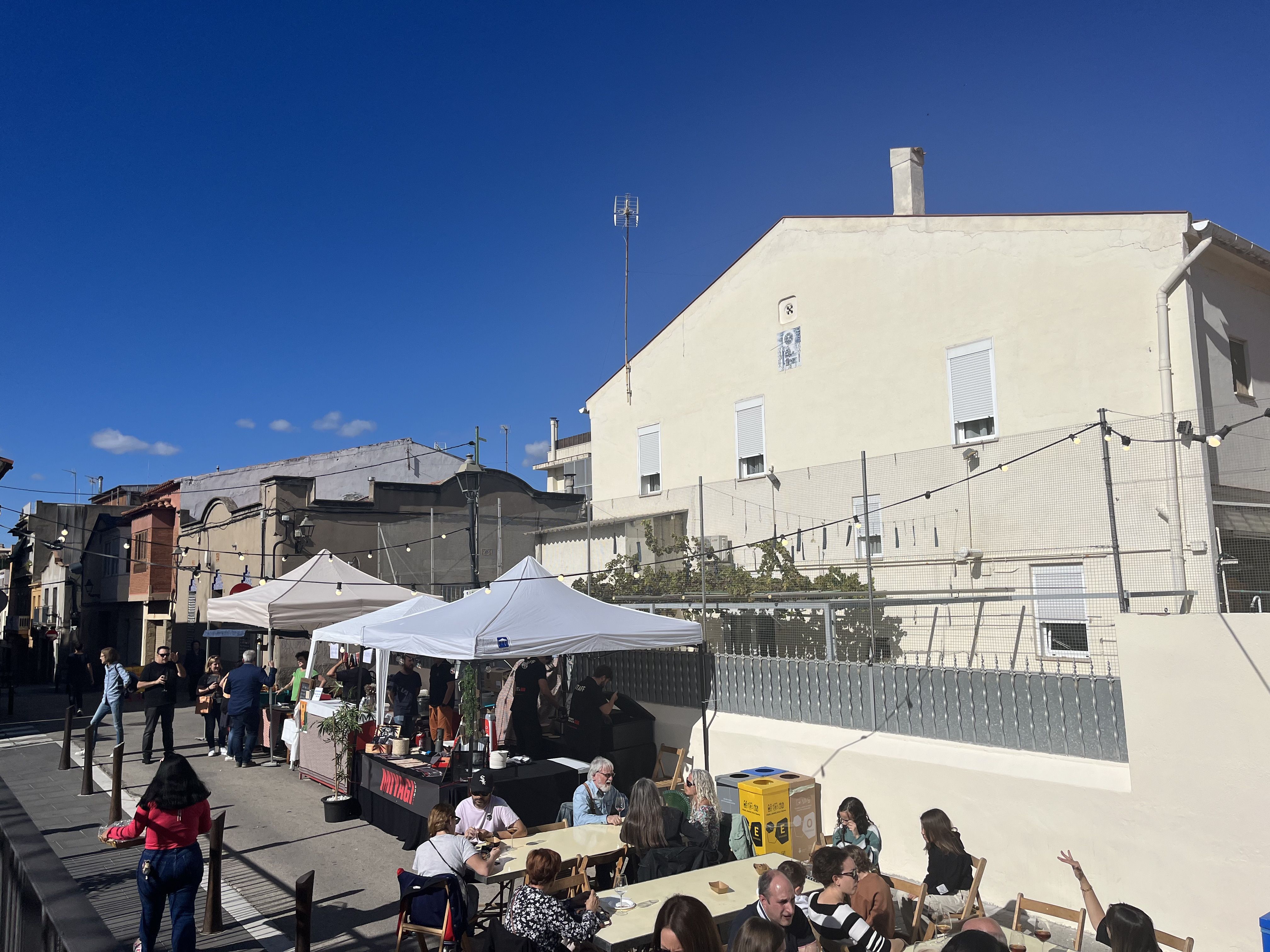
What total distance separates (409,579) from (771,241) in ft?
41.7

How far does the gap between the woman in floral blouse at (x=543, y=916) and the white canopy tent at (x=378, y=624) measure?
19.9 ft

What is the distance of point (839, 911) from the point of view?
511 centimetres

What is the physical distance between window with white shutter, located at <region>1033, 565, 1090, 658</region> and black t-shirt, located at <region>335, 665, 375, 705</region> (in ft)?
30.7

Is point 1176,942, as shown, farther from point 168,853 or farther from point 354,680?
point 354,680

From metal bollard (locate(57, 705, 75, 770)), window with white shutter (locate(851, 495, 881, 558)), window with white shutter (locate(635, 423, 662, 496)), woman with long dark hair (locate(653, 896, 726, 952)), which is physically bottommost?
metal bollard (locate(57, 705, 75, 770))

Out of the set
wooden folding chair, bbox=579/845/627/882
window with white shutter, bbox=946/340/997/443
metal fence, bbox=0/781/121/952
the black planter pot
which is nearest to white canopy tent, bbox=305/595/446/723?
the black planter pot

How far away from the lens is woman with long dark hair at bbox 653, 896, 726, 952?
410cm

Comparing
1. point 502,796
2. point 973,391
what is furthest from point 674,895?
point 973,391

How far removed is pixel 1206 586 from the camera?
316 inches

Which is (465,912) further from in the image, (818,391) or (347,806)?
(818,391)

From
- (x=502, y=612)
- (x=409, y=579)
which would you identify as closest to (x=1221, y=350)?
(x=502, y=612)

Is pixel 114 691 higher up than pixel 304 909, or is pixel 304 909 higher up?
pixel 114 691

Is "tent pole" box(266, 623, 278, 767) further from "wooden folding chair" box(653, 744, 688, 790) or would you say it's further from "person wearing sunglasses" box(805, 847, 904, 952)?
"person wearing sunglasses" box(805, 847, 904, 952)

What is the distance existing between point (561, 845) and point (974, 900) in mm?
3150
